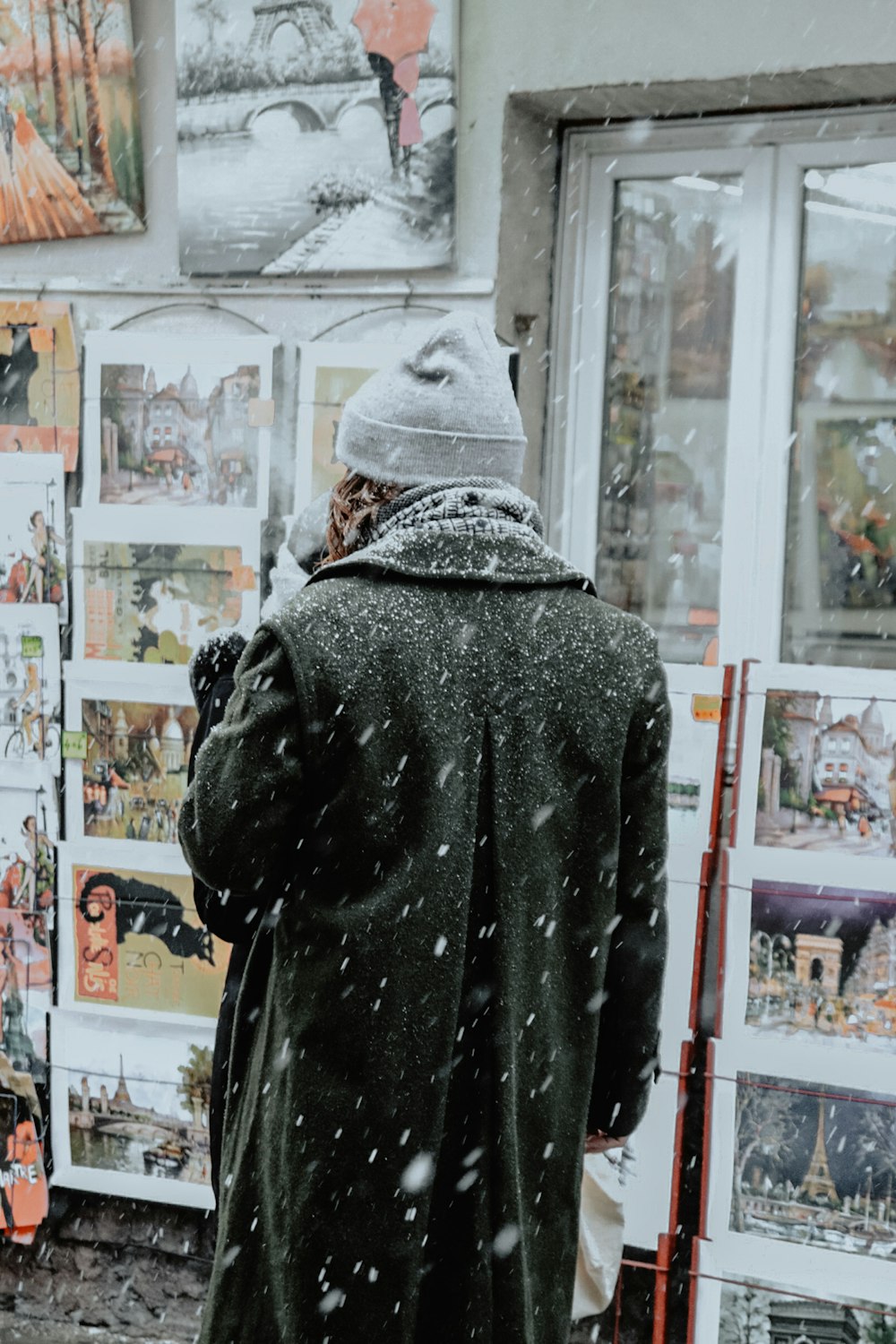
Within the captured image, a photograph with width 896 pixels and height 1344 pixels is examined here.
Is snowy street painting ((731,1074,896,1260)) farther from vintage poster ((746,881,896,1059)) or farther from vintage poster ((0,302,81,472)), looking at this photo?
vintage poster ((0,302,81,472))

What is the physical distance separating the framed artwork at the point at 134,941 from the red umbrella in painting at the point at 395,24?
160 cm

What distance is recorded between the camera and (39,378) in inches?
112

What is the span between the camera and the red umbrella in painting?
2521 mm

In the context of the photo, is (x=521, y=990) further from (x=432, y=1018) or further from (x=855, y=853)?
(x=855, y=853)

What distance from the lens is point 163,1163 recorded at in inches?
114

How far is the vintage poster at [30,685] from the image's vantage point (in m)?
2.89

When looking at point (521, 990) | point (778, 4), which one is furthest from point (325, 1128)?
point (778, 4)

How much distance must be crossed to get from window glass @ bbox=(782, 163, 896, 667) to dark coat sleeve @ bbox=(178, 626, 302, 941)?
4.60 ft

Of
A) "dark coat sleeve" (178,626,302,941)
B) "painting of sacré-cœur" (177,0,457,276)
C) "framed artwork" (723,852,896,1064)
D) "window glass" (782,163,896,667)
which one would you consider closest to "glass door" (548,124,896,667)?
"window glass" (782,163,896,667)

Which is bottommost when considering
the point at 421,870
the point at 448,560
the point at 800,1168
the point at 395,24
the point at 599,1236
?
the point at 599,1236

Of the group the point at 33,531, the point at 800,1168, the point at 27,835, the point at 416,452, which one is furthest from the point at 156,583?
the point at 800,1168

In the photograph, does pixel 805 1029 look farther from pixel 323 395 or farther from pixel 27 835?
pixel 27 835

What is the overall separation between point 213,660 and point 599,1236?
140 cm

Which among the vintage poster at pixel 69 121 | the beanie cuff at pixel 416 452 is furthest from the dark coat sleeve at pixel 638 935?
the vintage poster at pixel 69 121
